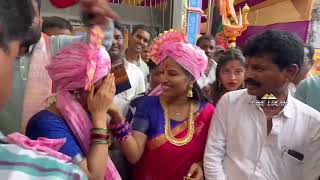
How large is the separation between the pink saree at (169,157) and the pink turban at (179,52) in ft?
1.02

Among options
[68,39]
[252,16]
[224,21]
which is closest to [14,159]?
[68,39]

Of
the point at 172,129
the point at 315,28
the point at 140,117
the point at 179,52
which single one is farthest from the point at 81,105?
the point at 315,28

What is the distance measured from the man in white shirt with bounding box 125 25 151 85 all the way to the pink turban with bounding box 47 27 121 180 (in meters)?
2.05

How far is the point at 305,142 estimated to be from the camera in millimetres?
1670

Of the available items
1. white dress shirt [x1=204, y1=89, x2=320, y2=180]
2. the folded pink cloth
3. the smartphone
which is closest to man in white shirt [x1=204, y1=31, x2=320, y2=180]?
white dress shirt [x1=204, y1=89, x2=320, y2=180]

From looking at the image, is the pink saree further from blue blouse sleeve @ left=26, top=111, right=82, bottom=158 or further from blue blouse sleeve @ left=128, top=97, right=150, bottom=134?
blue blouse sleeve @ left=26, top=111, right=82, bottom=158

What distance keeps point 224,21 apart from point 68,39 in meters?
4.69

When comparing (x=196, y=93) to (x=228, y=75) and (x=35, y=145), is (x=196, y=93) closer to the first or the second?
(x=228, y=75)

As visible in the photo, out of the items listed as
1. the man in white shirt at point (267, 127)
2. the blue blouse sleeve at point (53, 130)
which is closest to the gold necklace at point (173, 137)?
the man in white shirt at point (267, 127)

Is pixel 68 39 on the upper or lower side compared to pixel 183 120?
upper

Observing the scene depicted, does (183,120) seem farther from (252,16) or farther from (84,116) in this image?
(252,16)

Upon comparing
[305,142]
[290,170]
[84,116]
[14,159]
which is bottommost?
[290,170]

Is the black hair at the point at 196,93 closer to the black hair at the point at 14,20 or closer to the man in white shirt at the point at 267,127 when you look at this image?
the man in white shirt at the point at 267,127

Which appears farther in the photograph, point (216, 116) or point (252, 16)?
point (252, 16)
